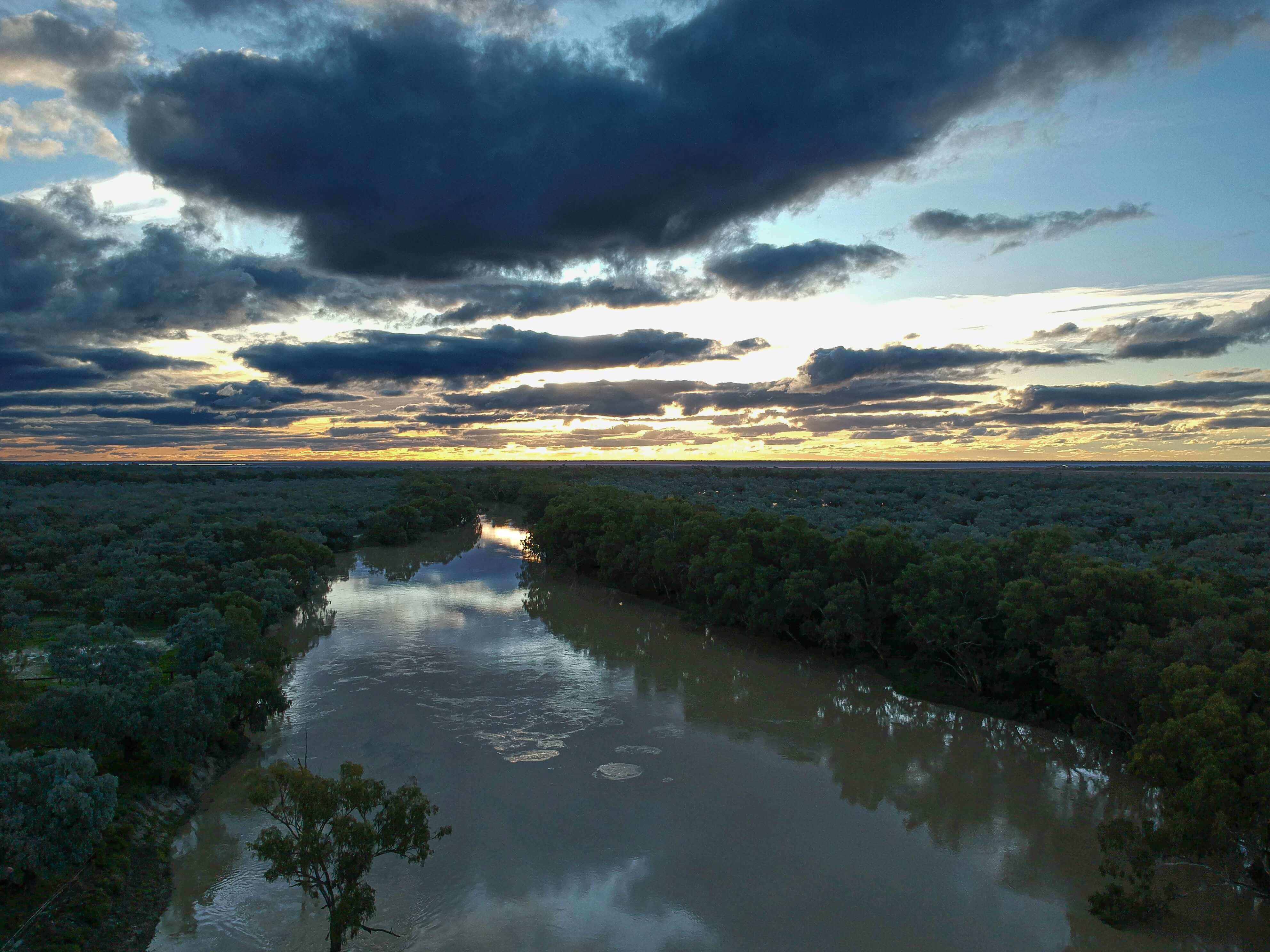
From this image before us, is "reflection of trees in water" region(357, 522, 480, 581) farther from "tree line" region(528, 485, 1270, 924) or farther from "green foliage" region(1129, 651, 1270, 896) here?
"green foliage" region(1129, 651, 1270, 896)

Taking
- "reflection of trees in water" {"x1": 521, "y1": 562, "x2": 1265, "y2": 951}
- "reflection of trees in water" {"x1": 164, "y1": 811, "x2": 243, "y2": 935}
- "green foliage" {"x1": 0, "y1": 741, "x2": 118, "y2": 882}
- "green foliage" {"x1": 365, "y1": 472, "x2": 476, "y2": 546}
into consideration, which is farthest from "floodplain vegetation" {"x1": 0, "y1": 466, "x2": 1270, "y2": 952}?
"green foliage" {"x1": 365, "y1": 472, "x2": 476, "y2": 546}

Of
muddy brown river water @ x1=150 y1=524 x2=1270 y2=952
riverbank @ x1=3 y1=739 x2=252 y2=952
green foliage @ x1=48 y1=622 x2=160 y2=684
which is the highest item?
green foliage @ x1=48 y1=622 x2=160 y2=684

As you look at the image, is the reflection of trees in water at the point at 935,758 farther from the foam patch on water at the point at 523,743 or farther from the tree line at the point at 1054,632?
the foam patch on water at the point at 523,743

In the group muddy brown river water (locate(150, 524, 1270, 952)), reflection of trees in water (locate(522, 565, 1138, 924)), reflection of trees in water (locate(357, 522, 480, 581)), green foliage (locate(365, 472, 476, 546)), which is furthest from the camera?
green foliage (locate(365, 472, 476, 546))

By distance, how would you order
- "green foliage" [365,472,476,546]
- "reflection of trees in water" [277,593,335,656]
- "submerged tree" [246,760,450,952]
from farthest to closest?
"green foliage" [365,472,476,546] → "reflection of trees in water" [277,593,335,656] → "submerged tree" [246,760,450,952]

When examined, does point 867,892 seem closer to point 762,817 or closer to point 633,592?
point 762,817

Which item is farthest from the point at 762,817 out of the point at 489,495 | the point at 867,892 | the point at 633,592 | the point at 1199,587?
the point at 489,495

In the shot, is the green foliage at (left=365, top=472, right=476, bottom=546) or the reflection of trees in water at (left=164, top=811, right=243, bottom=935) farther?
the green foliage at (left=365, top=472, right=476, bottom=546)
